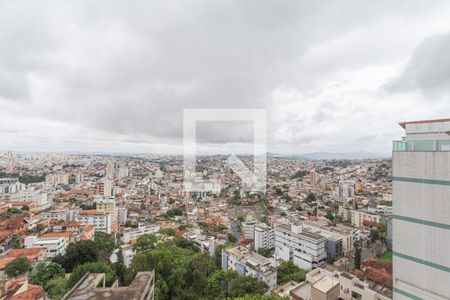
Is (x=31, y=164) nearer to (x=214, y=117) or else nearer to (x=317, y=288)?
(x=214, y=117)

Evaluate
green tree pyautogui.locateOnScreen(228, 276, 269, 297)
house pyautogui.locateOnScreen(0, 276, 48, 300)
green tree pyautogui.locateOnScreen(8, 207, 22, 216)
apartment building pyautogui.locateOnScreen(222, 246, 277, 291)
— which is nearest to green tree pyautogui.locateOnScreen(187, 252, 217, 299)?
green tree pyautogui.locateOnScreen(228, 276, 269, 297)

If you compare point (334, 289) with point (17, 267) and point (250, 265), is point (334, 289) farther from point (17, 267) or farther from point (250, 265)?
point (17, 267)

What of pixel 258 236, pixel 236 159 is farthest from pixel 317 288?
pixel 258 236

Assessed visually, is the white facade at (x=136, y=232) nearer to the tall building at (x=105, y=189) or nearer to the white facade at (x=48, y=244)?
the white facade at (x=48, y=244)

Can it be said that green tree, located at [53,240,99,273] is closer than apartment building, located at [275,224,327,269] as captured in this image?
Yes

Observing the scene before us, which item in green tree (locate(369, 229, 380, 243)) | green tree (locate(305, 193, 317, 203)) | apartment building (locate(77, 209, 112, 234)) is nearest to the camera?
green tree (locate(369, 229, 380, 243))

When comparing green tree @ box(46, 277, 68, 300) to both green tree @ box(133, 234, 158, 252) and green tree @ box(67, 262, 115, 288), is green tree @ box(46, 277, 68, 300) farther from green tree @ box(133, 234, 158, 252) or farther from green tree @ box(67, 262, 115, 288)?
green tree @ box(133, 234, 158, 252)

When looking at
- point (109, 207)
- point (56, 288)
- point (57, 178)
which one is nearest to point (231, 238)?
point (56, 288)

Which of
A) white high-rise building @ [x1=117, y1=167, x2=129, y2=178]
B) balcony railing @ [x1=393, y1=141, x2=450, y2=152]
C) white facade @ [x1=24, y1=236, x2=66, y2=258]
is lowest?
white facade @ [x1=24, y1=236, x2=66, y2=258]
